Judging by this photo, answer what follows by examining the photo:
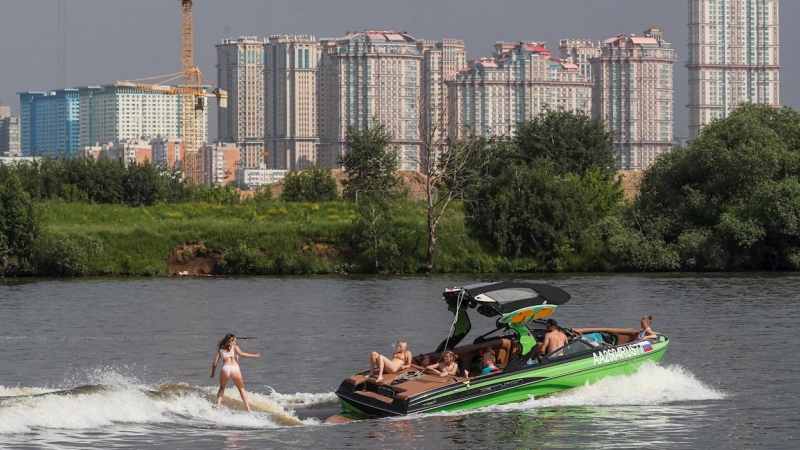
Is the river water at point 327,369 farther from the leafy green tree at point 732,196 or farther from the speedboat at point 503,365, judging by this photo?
the leafy green tree at point 732,196

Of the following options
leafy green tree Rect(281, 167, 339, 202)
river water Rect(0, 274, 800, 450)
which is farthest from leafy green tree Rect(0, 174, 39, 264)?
leafy green tree Rect(281, 167, 339, 202)

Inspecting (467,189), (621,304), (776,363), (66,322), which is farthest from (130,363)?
(467,189)

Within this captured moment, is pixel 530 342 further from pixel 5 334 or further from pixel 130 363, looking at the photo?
pixel 5 334

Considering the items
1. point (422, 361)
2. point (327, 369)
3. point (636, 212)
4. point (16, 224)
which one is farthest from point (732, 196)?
point (422, 361)

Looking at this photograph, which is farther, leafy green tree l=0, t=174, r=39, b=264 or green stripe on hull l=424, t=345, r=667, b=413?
leafy green tree l=0, t=174, r=39, b=264

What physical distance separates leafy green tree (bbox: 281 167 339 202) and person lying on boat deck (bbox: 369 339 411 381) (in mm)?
64356

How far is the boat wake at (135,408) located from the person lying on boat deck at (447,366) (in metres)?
2.35

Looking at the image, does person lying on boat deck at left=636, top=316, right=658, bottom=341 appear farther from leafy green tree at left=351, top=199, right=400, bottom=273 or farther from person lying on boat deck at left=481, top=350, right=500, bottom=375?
leafy green tree at left=351, top=199, right=400, bottom=273

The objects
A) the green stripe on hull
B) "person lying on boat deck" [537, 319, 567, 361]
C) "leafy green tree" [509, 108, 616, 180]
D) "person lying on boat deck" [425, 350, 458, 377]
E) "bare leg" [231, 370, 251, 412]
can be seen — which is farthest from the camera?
"leafy green tree" [509, 108, 616, 180]

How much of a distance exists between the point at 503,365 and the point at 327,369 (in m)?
6.13

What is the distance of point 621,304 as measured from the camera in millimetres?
45844

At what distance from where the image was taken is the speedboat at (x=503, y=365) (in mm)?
24016

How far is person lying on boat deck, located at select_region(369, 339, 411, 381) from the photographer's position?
24.4 meters

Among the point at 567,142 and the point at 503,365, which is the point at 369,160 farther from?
the point at 503,365
